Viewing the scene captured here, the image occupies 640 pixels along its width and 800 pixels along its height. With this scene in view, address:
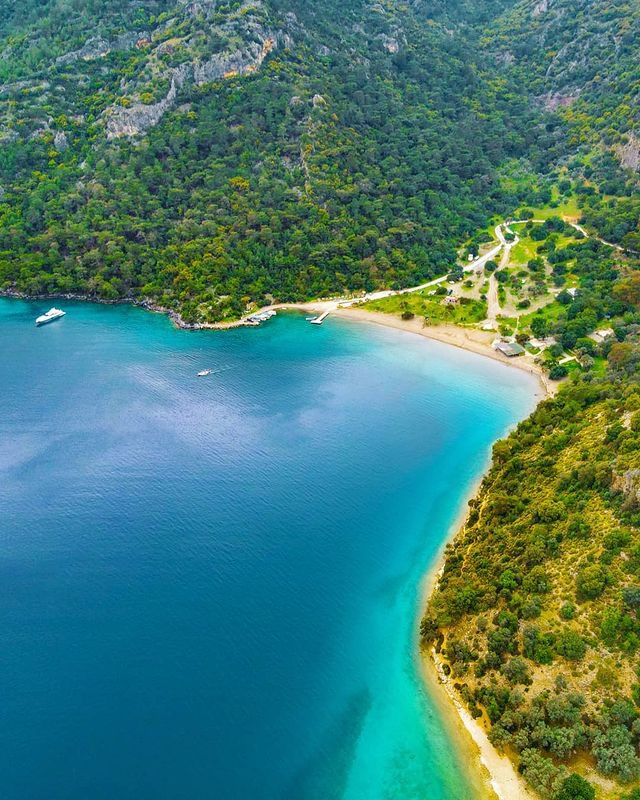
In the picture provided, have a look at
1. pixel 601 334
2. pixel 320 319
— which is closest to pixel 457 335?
pixel 601 334

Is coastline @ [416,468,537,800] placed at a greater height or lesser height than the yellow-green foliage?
lesser

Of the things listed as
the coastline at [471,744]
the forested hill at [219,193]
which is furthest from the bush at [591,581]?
the forested hill at [219,193]

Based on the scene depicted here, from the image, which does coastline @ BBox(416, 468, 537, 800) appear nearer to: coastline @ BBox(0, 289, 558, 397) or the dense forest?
the dense forest

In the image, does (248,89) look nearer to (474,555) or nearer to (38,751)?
(474,555)

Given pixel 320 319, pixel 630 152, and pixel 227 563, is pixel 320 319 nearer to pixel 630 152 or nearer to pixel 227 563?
pixel 227 563

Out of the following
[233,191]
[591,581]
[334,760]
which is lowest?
[334,760]

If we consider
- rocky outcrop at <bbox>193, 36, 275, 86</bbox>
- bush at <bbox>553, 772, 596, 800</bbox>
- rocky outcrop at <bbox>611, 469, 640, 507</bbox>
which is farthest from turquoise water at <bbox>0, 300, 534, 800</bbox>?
rocky outcrop at <bbox>193, 36, 275, 86</bbox>

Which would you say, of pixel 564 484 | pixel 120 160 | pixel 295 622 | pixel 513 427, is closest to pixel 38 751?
pixel 295 622
